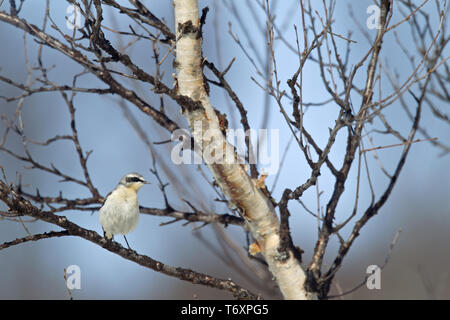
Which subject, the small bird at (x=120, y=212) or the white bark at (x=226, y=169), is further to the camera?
the small bird at (x=120, y=212)

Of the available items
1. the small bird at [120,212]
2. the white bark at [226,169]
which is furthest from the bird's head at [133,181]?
the white bark at [226,169]

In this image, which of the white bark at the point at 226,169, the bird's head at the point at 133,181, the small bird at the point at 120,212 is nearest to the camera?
the white bark at the point at 226,169

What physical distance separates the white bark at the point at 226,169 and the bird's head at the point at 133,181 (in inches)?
40.8

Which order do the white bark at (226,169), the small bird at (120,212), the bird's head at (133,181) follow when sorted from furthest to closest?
1. the bird's head at (133,181)
2. the small bird at (120,212)
3. the white bark at (226,169)

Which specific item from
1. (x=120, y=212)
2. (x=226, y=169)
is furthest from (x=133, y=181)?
(x=226, y=169)

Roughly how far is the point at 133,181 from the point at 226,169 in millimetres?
1190

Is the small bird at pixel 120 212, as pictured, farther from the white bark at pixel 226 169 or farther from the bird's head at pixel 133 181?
the white bark at pixel 226 169

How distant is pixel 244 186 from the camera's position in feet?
8.98

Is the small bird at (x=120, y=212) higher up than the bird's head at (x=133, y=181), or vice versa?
the bird's head at (x=133, y=181)

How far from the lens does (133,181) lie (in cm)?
362

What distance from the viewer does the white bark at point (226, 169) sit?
8.38ft

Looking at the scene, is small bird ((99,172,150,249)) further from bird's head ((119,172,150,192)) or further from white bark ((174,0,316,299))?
white bark ((174,0,316,299))

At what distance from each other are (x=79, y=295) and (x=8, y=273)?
2.40 meters
